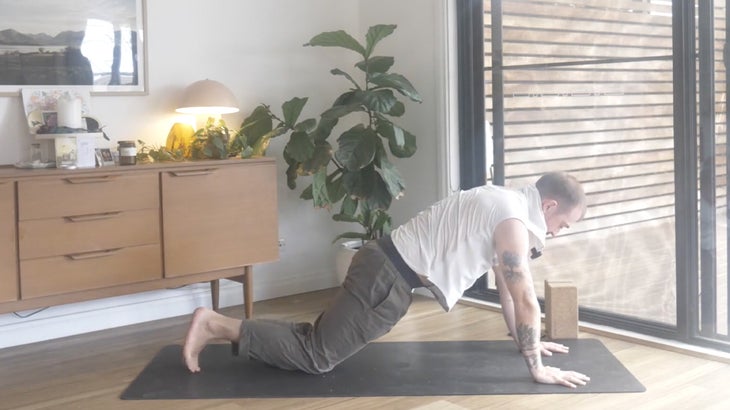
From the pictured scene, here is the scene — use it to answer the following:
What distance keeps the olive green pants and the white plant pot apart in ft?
5.17

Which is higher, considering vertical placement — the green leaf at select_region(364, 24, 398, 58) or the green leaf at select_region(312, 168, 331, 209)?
the green leaf at select_region(364, 24, 398, 58)

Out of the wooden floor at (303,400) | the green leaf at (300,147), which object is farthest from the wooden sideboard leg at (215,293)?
the green leaf at (300,147)

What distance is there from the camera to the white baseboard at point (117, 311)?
4078 millimetres

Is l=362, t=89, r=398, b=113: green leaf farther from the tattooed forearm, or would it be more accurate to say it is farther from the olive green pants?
the tattooed forearm

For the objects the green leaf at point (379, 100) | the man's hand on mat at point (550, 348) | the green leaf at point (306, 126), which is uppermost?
the green leaf at point (379, 100)

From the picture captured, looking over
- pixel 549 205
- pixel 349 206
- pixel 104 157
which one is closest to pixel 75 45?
pixel 104 157

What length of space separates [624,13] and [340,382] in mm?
2260

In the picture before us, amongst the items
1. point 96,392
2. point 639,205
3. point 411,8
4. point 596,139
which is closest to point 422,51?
point 411,8

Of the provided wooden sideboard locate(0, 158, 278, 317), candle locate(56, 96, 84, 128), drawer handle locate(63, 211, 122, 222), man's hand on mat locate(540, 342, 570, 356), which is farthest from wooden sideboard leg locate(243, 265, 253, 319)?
man's hand on mat locate(540, 342, 570, 356)

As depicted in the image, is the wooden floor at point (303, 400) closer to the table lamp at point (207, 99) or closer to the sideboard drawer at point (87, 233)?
the sideboard drawer at point (87, 233)

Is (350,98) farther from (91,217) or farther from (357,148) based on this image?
(91,217)

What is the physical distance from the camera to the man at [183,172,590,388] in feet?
10.1

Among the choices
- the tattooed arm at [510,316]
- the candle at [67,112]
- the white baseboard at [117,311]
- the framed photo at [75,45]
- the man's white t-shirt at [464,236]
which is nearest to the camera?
the man's white t-shirt at [464,236]

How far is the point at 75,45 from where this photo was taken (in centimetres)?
415
